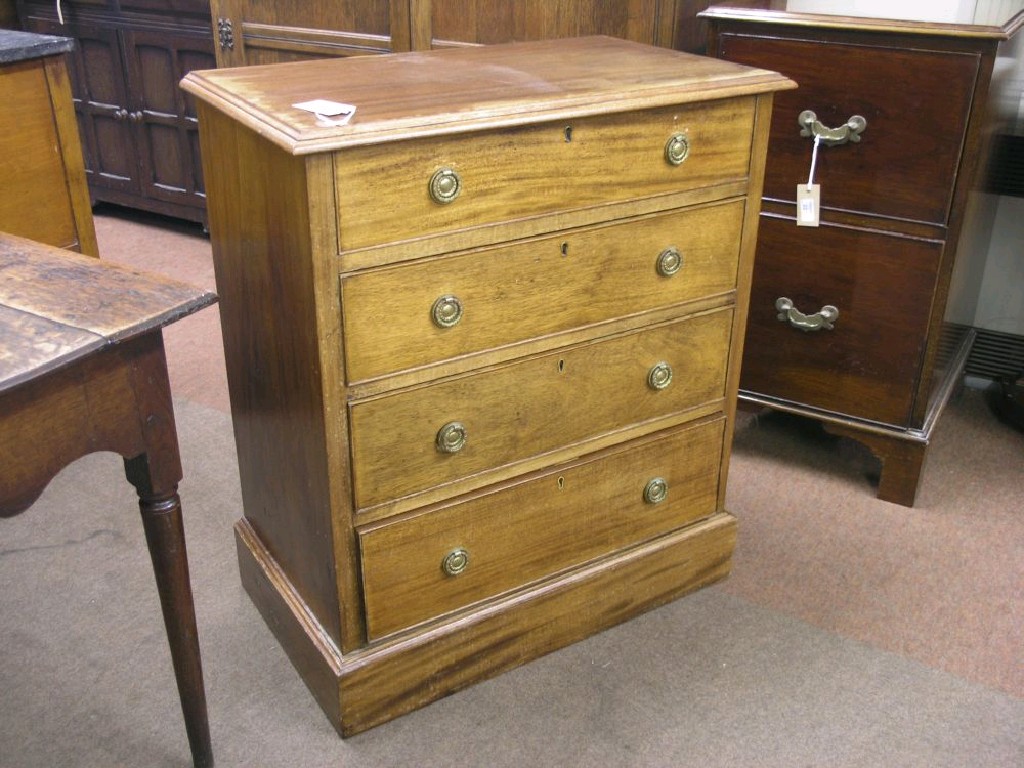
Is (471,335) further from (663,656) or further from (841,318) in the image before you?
(841,318)

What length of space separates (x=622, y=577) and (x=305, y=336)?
822 millimetres

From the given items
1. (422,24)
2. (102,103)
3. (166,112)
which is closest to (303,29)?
(422,24)

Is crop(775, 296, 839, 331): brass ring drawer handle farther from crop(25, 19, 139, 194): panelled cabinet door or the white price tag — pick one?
crop(25, 19, 139, 194): panelled cabinet door

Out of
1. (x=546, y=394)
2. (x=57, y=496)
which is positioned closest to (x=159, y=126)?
(x=57, y=496)

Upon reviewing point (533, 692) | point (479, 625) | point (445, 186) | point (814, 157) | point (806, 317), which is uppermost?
point (445, 186)

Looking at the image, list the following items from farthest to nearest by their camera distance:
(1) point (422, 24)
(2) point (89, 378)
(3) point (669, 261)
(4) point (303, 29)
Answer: (4) point (303, 29), (1) point (422, 24), (3) point (669, 261), (2) point (89, 378)

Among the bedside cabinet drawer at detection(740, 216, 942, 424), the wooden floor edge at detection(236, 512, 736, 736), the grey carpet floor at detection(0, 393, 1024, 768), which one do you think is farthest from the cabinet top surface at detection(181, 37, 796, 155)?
the grey carpet floor at detection(0, 393, 1024, 768)

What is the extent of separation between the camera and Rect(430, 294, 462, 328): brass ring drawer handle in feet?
5.13

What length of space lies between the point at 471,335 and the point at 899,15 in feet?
4.64

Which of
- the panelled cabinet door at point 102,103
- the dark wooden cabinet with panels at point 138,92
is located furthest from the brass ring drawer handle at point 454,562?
the panelled cabinet door at point 102,103

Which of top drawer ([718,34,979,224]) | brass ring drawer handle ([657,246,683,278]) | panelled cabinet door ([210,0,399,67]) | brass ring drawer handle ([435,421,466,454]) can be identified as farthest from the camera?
panelled cabinet door ([210,0,399,67])

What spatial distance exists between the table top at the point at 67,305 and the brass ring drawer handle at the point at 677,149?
2.57 ft

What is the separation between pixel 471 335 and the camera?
163 centimetres

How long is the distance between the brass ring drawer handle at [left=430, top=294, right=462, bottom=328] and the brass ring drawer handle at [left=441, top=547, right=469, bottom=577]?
41 cm
